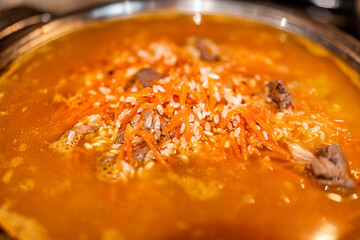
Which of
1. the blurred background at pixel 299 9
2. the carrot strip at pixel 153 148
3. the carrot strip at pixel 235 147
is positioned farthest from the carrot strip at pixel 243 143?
the blurred background at pixel 299 9

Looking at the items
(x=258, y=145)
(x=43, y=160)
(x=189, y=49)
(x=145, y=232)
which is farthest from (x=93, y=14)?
(x=145, y=232)

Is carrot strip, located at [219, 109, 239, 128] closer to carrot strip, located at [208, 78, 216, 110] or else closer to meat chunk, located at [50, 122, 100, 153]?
carrot strip, located at [208, 78, 216, 110]

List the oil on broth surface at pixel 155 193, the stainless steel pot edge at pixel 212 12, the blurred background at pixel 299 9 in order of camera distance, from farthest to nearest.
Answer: the blurred background at pixel 299 9 → the stainless steel pot edge at pixel 212 12 → the oil on broth surface at pixel 155 193

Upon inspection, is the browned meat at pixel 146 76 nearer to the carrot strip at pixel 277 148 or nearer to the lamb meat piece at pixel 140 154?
the lamb meat piece at pixel 140 154

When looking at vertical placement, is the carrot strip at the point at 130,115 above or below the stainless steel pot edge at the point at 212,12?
below

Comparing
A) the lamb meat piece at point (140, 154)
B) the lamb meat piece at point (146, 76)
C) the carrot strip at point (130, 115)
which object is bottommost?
the lamb meat piece at point (140, 154)

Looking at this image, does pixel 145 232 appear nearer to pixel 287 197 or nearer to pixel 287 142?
pixel 287 197

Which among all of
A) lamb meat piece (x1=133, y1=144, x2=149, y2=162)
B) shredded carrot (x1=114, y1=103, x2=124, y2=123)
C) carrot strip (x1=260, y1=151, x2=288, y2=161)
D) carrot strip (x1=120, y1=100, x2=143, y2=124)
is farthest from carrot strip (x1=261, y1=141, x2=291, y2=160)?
shredded carrot (x1=114, y1=103, x2=124, y2=123)
